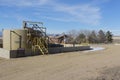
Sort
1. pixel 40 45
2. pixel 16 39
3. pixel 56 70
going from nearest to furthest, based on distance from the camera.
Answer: pixel 56 70 < pixel 16 39 < pixel 40 45

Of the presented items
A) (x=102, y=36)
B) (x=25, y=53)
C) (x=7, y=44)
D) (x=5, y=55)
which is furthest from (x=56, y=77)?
(x=102, y=36)

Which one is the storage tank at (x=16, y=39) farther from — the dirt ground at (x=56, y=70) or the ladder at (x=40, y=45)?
the dirt ground at (x=56, y=70)

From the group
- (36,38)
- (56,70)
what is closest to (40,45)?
(36,38)

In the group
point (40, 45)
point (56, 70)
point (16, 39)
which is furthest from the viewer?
point (40, 45)

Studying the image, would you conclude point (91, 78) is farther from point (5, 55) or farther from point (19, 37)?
point (19, 37)

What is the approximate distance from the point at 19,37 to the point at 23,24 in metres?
2.18

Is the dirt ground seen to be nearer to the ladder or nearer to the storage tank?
the ladder

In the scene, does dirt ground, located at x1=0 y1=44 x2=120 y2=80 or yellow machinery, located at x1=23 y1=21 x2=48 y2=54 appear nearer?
dirt ground, located at x1=0 y1=44 x2=120 y2=80

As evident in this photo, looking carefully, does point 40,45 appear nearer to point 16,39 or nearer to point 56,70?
point 16,39

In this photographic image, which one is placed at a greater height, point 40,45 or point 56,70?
point 40,45

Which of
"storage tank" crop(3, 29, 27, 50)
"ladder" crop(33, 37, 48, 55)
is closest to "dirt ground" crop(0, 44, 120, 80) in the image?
"ladder" crop(33, 37, 48, 55)

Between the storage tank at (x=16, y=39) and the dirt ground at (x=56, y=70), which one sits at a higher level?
the storage tank at (x=16, y=39)

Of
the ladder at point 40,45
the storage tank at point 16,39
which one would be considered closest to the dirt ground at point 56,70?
the ladder at point 40,45

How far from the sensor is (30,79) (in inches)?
431
